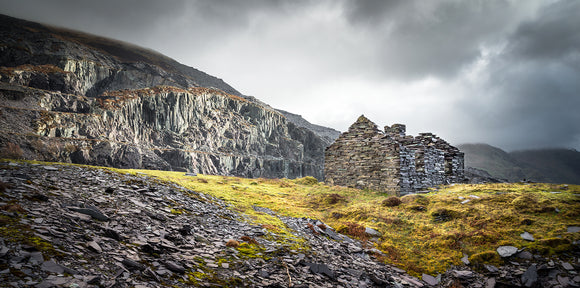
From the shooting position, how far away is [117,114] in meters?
63.8

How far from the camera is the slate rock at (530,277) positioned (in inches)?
267

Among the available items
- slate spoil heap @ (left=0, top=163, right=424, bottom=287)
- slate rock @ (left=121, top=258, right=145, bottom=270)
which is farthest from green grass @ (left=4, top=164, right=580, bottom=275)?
slate rock @ (left=121, top=258, right=145, bottom=270)

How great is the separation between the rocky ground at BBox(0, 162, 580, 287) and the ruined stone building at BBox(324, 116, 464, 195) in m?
10.5

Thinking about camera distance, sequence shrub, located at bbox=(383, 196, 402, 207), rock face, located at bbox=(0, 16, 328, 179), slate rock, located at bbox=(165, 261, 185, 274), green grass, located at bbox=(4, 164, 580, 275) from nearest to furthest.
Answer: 1. slate rock, located at bbox=(165, 261, 185, 274)
2. green grass, located at bbox=(4, 164, 580, 275)
3. shrub, located at bbox=(383, 196, 402, 207)
4. rock face, located at bbox=(0, 16, 328, 179)

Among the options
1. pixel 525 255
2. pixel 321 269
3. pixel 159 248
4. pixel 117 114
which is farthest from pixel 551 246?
pixel 117 114

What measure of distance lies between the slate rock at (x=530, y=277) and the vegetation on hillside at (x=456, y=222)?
2.66 ft

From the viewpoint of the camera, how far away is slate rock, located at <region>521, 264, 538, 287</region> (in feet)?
22.2

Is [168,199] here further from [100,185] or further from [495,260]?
[495,260]

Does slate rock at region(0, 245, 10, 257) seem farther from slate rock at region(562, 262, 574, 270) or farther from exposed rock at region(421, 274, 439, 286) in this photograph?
slate rock at region(562, 262, 574, 270)

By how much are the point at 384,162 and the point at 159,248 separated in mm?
17836

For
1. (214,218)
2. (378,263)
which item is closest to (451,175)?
(378,263)

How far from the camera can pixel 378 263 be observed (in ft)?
27.9

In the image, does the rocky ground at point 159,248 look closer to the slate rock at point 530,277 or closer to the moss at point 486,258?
the slate rock at point 530,277

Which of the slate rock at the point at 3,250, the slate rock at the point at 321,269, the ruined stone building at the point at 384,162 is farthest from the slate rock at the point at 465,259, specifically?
the slate rock at the point at 3,250
